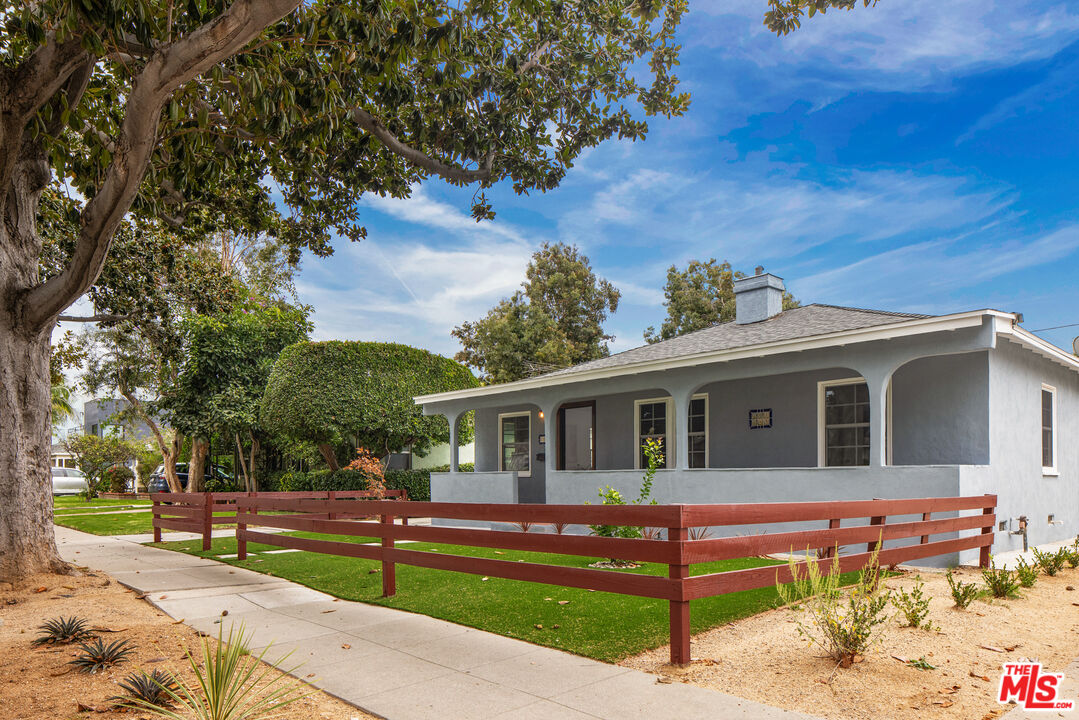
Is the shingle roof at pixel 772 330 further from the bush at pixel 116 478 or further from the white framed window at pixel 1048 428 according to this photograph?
the bush at pixel 116 478

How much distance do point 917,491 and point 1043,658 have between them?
173 inches

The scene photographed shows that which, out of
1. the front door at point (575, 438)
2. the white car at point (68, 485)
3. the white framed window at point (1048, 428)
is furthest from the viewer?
the white car at point (68, 485)

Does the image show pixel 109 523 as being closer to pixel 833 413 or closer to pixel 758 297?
pixel 758 297

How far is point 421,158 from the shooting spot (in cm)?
866

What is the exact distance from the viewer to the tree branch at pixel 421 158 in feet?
27.4

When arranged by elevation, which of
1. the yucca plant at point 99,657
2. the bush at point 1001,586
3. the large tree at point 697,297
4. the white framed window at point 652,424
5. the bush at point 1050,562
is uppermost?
the large tree at point 697,297

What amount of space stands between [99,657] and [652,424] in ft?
34.8

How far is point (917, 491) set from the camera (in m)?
8.84

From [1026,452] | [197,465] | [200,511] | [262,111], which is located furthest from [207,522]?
[197,465]

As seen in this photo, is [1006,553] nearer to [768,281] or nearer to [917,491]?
[917,491]

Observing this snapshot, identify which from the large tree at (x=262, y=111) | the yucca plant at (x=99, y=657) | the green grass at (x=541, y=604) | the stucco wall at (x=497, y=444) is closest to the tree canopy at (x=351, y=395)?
the stucco wall at (x=497, y=444)

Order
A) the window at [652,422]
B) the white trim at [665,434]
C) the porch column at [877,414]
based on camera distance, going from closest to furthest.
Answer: the porch column at [877,414]
the white trim at [665,434]
the window at [652,422]

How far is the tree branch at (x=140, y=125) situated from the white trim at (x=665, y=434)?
939cm

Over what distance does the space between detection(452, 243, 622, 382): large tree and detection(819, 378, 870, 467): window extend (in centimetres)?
2014
